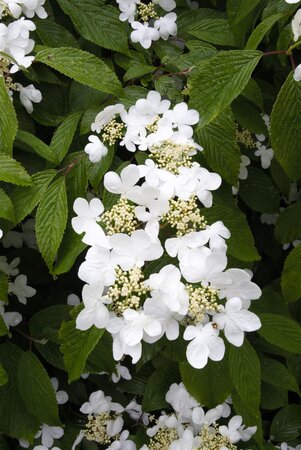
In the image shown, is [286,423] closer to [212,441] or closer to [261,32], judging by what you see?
[212,441]

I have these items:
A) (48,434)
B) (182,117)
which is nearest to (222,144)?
(182,117)

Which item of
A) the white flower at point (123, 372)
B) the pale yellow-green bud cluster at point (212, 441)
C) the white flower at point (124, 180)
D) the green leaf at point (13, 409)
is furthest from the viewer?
the white flower at point (123, 372)

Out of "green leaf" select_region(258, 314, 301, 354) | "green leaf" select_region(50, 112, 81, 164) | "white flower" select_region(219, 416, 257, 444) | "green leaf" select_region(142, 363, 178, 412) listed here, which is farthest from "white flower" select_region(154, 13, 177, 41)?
"white flower" select_region(219, 416, 257, 444)

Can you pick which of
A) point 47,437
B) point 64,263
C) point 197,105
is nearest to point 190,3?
point 197,105

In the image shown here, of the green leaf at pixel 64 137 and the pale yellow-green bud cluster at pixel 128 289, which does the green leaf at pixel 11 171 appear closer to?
the green leaf at pixel 64 137

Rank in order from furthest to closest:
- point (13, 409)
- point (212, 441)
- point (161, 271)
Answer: point (13, 409) → point (212, 441) → point (161, 271)

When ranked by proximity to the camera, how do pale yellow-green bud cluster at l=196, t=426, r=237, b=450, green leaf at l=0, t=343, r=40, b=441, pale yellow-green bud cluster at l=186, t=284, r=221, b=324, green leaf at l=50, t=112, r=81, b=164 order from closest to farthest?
1. pale yellow-green bud cluster at l=186, t=284, r=221, b=324
2. green leaf at l=50, t=112, r=81, b=164
3. pale yellow-green bud cluster at l=196, t=426, r=237, b=450
4. green leaf at l=0, t=343, r=40, b=441

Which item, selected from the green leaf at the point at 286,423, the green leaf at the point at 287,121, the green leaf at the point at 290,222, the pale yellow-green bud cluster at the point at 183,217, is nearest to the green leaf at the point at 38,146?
the pale yellow-green bud cluster at the point at 183,217

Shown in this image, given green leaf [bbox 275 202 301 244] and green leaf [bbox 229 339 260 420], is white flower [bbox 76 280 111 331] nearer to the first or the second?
green leaf [bbox 229 339 260 420]
